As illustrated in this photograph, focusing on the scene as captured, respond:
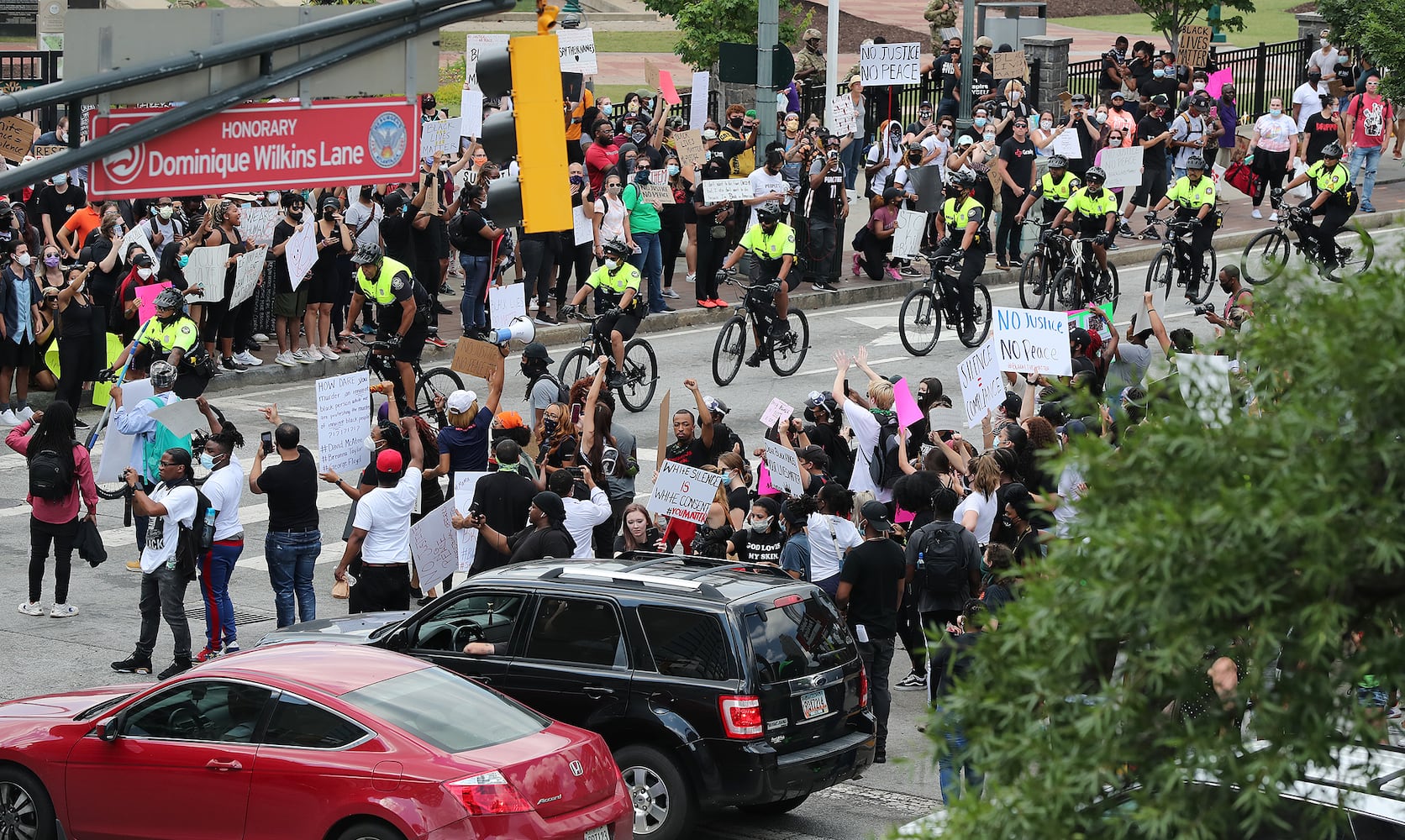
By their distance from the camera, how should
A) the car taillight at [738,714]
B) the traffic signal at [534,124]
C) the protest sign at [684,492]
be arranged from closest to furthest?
the car taillight at [738,714]
the traffic signal at [534,124]
the protest sign at [684,492]

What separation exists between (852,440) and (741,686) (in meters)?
6.26

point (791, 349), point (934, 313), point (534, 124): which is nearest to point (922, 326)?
point (934, 313)

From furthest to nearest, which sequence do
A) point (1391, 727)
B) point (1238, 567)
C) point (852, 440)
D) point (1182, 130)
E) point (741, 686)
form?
1. point (1182, 130)
2. point (852, 440)
3. point (741, 686)
4. point (1391, 727)
5. point (1238, 567)

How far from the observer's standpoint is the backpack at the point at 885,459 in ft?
45.4

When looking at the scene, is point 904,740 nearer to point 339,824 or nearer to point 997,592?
point 997,592

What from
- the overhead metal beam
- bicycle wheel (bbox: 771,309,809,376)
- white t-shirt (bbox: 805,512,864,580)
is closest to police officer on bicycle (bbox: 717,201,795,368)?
bicycle wheel (bbox: 771,309,809,376)

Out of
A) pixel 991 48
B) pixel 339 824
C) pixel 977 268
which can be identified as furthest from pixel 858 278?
pixel 339 824

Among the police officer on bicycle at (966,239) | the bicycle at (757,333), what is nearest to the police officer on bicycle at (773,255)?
the bicycle at (757,333)

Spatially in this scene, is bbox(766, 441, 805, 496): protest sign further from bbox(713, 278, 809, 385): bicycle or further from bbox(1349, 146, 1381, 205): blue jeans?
bbox(1349, 146, 1381, 205): blue jeans

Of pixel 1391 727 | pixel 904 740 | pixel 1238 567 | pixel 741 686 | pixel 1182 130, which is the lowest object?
pixel 904 740

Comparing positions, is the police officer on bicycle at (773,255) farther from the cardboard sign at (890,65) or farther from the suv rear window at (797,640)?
the suv rear window at (797,640)

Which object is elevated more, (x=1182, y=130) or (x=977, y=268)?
(x=1182, y=130)

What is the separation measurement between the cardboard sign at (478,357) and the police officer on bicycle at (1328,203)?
11853mm

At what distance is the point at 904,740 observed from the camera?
1170 centimetres
